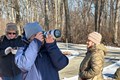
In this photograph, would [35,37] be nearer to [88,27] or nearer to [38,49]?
[38,49]

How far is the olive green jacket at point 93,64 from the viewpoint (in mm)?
4777

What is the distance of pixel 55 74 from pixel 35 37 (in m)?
0.45

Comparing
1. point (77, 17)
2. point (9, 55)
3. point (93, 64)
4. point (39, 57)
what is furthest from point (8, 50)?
point (77, 17)

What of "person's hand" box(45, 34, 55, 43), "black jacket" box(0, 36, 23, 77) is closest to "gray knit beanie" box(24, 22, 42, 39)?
"person's hand" box(45, 34, 55, 43)

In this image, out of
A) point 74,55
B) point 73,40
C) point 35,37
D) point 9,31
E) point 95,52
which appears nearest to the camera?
point 35,37

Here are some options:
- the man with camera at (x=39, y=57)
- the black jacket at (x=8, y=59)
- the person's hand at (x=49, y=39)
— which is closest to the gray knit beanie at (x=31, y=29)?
the man with camera at (x=39, y=57)

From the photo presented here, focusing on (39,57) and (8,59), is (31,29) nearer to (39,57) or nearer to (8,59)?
(39,57)

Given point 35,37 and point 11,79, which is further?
point 11,79

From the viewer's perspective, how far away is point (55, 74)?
341 centimetres

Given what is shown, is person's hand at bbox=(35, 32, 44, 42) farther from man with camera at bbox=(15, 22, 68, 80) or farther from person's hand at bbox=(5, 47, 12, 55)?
person's hand at bbox=(5, 47, 12, 55)

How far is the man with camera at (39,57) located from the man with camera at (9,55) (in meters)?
2.03

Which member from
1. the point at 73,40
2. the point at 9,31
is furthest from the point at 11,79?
the point at 73,40

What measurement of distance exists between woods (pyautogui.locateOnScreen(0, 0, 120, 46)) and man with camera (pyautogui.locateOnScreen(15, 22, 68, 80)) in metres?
22.5

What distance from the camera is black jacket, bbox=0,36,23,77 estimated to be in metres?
5.41
